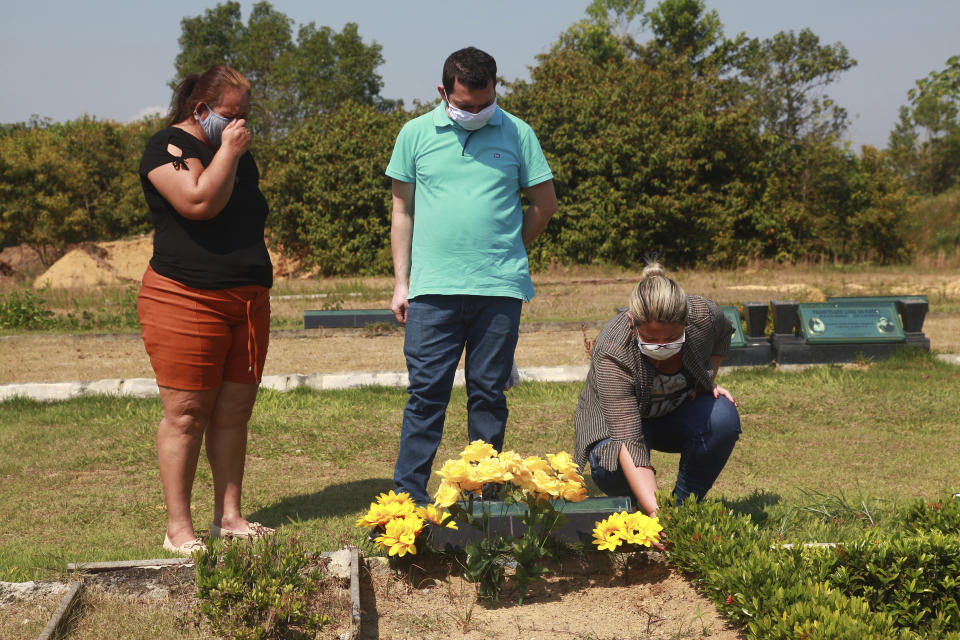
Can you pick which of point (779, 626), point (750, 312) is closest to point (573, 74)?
point (750, 312)

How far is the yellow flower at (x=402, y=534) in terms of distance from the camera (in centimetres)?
282

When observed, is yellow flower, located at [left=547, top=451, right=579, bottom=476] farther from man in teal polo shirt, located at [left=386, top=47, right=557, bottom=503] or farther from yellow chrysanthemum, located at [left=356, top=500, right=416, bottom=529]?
man in teal polo shirt, located at [left=386, top=47, right=557, bottom=503]

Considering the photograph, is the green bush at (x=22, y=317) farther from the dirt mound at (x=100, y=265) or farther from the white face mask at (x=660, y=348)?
the white face mask at (x=660, y=348)

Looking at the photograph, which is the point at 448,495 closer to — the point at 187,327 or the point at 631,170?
the point at 187,327

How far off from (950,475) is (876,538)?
2.37 m

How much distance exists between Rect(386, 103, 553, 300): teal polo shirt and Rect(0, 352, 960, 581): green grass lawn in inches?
47.8

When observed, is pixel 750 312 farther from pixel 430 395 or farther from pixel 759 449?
pixel 430 395

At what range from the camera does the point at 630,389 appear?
3574mm

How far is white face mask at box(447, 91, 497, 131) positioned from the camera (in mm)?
3637

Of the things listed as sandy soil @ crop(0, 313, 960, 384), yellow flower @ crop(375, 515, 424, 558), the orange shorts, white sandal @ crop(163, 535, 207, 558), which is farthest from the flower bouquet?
sandy soil @ crop(0, 313, 960, 384)

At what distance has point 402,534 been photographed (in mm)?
2852

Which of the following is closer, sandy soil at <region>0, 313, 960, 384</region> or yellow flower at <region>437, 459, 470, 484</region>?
yellow flower at <region>437, 459, 470, 484</region>

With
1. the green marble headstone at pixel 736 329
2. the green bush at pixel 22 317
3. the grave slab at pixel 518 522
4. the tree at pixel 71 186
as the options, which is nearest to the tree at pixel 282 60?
the tree at pixel 71 186

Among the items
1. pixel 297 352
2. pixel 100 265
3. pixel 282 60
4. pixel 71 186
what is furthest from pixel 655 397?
pixel 282 60
